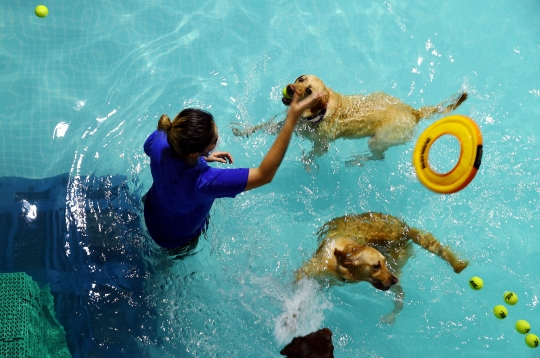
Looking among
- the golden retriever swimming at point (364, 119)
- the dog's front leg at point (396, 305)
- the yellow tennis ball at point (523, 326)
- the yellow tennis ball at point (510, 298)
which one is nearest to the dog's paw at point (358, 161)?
the golden retriever swimming at point (364, 119)

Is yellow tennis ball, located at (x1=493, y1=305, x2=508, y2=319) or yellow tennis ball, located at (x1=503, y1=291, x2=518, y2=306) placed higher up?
yellow tennis ball, located at (x1=503, y1=291, x2=518, y2=306)

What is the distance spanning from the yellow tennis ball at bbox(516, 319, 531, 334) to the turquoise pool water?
255 millimetres


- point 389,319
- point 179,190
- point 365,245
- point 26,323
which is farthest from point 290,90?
point 26,323

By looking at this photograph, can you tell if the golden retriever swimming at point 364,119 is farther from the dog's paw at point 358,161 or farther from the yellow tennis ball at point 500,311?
the yellow tennis ball at point 500,311

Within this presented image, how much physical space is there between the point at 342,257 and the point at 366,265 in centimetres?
19

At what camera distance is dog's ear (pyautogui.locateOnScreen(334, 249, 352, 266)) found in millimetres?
3705

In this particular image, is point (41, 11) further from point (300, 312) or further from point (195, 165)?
point (300, 312)

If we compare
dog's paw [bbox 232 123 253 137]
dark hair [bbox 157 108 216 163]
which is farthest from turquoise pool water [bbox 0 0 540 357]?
dark hair [bbox 157 108 216 163]

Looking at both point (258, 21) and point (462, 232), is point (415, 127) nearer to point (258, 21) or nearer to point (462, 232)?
point (462, 232)

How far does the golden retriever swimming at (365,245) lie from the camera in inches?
153

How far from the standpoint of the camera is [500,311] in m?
4.51

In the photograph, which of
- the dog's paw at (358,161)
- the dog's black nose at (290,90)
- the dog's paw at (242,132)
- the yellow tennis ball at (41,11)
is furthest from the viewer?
the yellow tennis ball at (41,11)

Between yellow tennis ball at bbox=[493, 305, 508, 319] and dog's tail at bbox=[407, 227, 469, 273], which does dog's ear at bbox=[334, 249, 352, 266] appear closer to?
dog's tail at bbox=[407, 227, 469, 273]

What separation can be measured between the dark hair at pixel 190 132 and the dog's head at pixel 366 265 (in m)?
1.47
